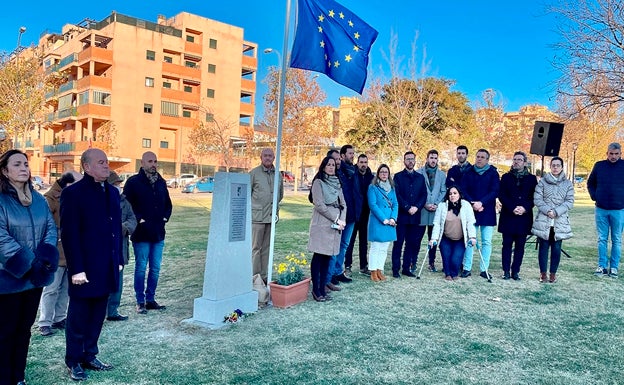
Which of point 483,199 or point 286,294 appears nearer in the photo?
point 286,294

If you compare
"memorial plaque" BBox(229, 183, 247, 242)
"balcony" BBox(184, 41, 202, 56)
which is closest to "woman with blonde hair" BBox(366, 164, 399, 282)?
"memorial plaque" BBox(229, 183, 247, 242)

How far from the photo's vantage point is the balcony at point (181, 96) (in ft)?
163

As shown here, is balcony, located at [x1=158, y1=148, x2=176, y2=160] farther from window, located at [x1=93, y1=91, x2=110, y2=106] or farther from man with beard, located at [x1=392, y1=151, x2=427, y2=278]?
man with beard, located at [x1=392, y1=151, x2=427, y2=278]

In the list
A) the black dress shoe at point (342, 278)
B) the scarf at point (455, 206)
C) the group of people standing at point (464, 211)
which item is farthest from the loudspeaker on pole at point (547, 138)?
the black dress shoe at point (342, 278)

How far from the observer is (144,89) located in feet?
160

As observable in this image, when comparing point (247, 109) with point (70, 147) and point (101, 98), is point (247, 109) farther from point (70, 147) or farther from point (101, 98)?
point (70, 147)

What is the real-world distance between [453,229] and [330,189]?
7.94ft

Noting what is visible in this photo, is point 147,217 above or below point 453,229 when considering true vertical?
above

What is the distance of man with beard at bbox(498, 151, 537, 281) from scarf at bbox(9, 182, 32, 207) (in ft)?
21.6

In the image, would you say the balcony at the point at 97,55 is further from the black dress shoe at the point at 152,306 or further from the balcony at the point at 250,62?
the black dress shoe at the point at 152,306

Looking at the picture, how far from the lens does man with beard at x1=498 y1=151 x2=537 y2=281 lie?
297 inches

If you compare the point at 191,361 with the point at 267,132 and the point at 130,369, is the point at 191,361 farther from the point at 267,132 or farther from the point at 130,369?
the point at 267,132

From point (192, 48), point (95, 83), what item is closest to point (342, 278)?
point (95, 83)

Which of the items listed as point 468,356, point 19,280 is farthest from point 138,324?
point 468,356
